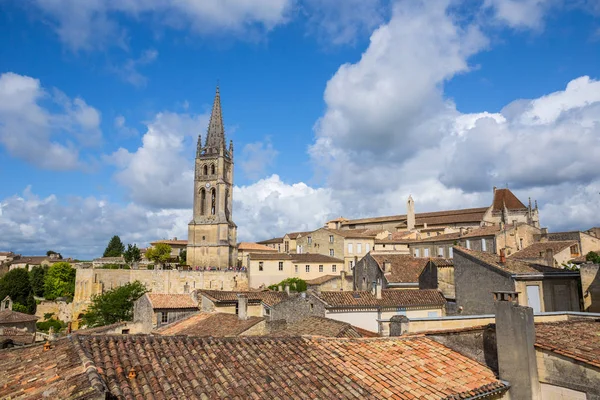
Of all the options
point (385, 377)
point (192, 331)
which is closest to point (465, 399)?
point (385, 377)

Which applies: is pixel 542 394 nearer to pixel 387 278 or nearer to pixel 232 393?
pixel 232 393

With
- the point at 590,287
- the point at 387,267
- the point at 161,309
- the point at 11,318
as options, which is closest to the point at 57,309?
the point at 11,318

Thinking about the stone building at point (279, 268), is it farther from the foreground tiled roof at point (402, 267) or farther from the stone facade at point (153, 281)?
the foreground tiled roof at point (402, 267)

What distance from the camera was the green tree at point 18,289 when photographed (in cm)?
7256

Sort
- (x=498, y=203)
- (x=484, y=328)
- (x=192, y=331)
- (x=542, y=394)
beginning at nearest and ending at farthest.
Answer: (x=542, y=394), (x=484, y=328), (x=192, y=331), (x=498, y=203)

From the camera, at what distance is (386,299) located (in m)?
28.2

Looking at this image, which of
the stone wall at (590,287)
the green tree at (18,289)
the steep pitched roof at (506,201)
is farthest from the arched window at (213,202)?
the stone wall at (590,287)

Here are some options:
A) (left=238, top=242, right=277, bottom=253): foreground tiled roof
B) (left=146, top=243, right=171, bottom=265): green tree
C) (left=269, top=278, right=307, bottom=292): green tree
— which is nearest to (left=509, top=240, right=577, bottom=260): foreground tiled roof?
(left=269, top=278, right=307, bottom=292): green tree

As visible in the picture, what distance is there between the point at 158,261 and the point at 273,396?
6778 centimetres

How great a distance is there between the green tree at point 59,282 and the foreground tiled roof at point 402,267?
54577mm

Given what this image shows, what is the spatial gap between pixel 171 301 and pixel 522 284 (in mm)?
24766

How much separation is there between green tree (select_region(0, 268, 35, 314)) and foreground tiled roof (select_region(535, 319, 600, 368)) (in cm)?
7814

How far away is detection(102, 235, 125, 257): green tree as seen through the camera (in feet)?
318

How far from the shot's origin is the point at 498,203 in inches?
2813
